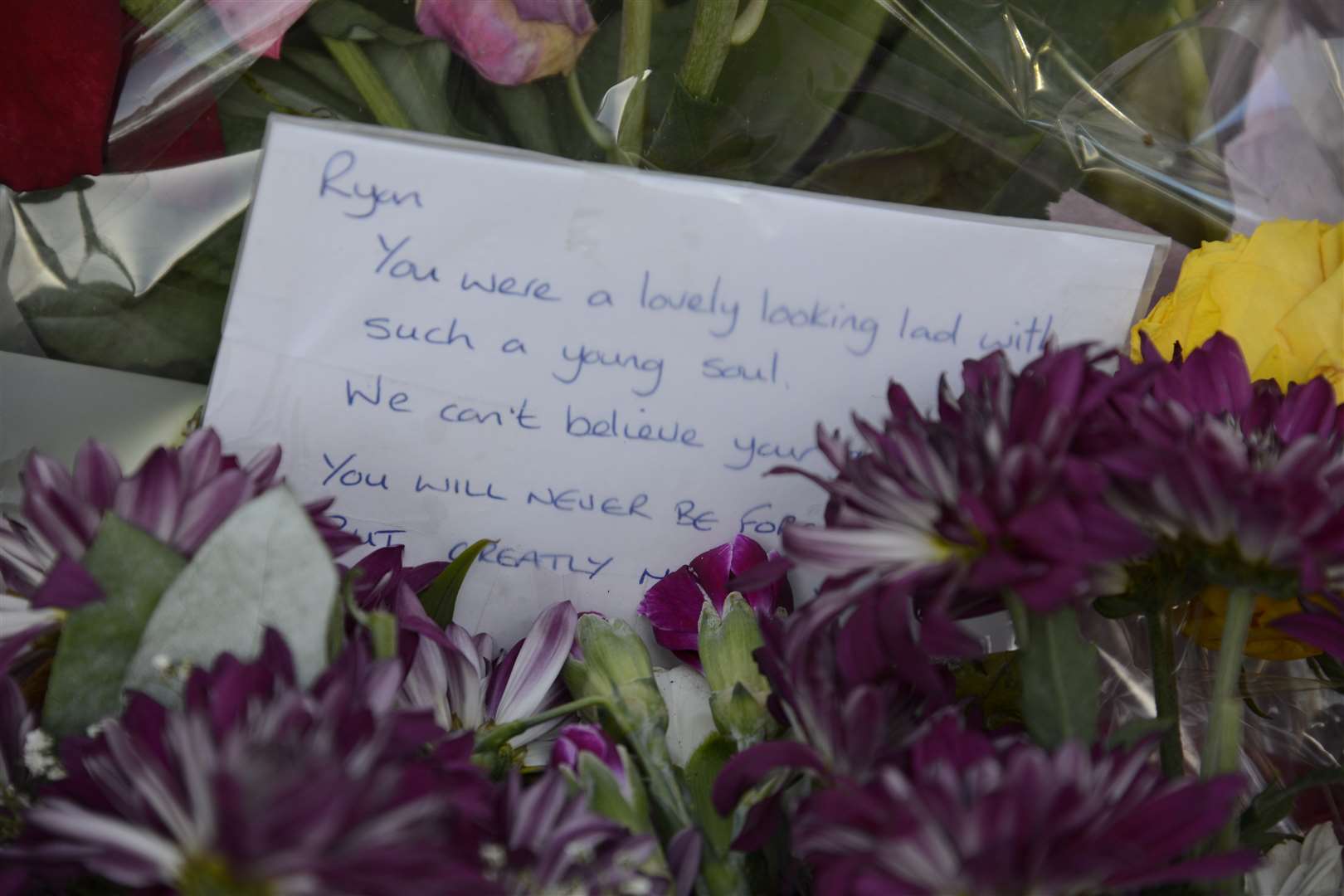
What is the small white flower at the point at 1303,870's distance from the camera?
0.36m

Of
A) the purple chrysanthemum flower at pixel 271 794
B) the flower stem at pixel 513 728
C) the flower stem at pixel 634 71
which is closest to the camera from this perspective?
the purple chrysanthemum flower at pixel 271 794

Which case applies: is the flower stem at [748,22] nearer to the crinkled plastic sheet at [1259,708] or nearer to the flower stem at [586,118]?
the flower stem at [586,118]

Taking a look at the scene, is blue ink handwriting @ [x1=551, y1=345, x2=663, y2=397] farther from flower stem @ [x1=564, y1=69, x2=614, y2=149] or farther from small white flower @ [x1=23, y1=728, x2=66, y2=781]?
small white flower @ [x1=23, y1=728, x2=66, y2=781]

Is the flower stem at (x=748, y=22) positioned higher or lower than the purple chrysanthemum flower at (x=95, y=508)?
higher

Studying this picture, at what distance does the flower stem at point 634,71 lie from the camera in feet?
1.40

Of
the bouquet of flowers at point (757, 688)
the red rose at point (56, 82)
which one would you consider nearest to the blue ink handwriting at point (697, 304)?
the bouquet of flowers at point (757, 688)

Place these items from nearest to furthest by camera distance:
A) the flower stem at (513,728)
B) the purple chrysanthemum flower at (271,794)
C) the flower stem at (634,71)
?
the purple chrysanthemum flower at (271,794) → the flower stem at (513,728) → the flower stem at (634,71)

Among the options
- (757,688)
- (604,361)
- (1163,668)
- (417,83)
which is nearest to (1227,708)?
(1163,668)

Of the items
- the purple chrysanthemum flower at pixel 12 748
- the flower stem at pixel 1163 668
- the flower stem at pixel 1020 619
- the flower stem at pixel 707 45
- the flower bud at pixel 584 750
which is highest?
the flower stem at pixel 707 45

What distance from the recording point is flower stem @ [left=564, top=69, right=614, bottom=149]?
1.40ft

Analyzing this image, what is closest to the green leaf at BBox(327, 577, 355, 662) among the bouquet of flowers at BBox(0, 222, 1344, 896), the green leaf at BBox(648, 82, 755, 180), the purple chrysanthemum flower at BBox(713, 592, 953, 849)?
the bouquet of flowers at BBox(0, 222, 1344, 896)

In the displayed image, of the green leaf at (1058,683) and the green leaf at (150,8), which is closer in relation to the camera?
the green leaf at (1058,683)

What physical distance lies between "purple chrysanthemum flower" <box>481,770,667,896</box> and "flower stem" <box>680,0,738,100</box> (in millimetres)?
259

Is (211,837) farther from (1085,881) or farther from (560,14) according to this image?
(560,14)
